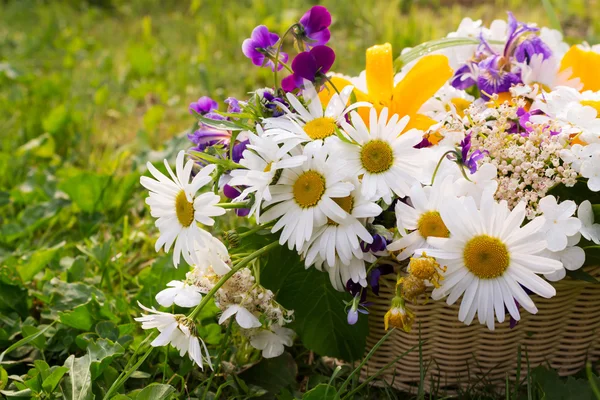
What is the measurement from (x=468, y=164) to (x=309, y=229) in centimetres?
23

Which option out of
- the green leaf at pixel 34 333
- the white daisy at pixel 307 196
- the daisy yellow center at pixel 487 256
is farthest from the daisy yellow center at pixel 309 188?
the green leaf at pixel 34 333

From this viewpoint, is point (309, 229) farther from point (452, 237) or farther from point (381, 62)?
point (381, 62)

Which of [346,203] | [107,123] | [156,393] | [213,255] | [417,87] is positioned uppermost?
[417,87]

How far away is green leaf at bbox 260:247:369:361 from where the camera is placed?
1084 millimetres

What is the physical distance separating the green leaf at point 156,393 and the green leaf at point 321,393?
0.67 feet

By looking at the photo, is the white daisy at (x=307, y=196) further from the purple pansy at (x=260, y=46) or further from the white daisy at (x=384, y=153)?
the purple pansy at (x=260, y=46)

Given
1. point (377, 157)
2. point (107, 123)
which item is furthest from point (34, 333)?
point (107, 123)

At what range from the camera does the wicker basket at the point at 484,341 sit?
108 cm

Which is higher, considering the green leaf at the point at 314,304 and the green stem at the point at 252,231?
Answer: the green stem at the point at 252,231

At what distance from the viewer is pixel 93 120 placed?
7.50ft

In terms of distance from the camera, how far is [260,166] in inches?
38.7

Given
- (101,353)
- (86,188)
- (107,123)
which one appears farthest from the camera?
(107,123)

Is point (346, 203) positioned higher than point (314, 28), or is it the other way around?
point (314, 28)

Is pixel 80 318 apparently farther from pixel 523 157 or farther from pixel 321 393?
pixel 523 157
